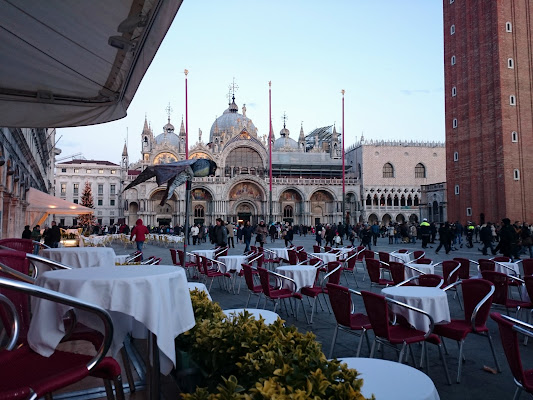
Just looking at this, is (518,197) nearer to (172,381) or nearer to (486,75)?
(486,75)

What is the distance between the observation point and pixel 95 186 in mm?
57969

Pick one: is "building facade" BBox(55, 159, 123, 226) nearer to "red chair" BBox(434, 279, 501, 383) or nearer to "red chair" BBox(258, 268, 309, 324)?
"red chair" BBox(258, 268, 309, 324)

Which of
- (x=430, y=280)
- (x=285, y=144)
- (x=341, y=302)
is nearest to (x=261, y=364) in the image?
(x=341, y=302)

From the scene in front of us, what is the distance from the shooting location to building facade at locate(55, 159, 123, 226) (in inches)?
2242

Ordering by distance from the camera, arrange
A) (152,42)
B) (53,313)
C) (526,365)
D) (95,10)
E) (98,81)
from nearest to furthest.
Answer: (53,313) → (95,10) → (152,42) → (98,81) → (526,365)

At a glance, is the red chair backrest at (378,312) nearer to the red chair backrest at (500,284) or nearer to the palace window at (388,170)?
the red chair backrest at (500,284)

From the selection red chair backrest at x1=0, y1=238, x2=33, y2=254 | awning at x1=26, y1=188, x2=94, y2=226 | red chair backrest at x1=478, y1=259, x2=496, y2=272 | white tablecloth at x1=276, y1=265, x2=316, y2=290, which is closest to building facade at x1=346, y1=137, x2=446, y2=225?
awning at x1=26, y1=188, x2=94, y2=226

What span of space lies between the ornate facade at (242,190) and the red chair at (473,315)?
40343 mm

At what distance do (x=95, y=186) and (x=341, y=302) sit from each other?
59.2 meters

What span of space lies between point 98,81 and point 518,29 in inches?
1363

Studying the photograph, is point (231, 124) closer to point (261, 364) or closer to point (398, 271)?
point (398, 271)

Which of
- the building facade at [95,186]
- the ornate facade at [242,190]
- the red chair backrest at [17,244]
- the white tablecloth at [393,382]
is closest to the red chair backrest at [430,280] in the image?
the white tablecloth at [393,382]

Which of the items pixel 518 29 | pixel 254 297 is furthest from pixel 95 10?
pixel 518 29

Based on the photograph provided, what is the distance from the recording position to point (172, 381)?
3287 mm
